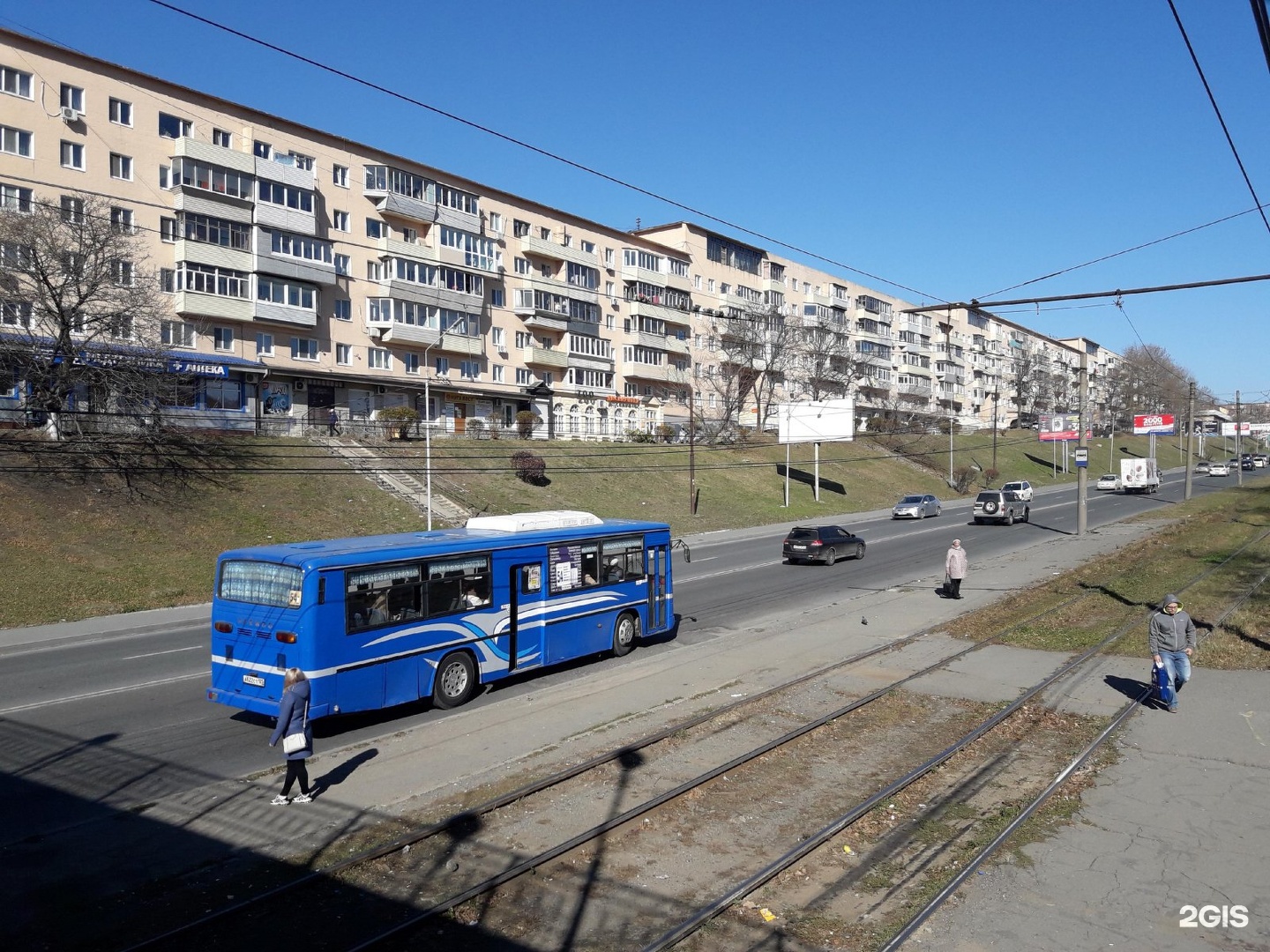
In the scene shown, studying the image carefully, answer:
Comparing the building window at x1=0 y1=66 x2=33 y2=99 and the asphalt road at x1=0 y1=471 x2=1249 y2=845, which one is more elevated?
the building window at x1=0 y1=66 x2=33 y2=99

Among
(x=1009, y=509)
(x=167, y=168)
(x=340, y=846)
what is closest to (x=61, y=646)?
(x=340, y=846)

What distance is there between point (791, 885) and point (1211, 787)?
16.5ft

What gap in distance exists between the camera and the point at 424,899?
270 inches

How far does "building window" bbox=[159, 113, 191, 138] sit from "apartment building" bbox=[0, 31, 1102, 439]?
13 cm

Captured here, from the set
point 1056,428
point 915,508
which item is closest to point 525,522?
point 915,508

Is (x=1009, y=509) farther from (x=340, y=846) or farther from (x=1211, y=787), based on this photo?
(x=340, y=846)

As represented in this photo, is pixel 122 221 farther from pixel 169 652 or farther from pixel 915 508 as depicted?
pixel 915 508

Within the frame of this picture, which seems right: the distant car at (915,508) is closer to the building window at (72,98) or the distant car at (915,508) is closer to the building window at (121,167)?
the building window at (121,167)

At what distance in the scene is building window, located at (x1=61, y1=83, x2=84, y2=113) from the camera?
39.9 metres

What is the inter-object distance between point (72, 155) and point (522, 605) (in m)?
38.3

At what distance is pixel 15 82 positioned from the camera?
3812 cm

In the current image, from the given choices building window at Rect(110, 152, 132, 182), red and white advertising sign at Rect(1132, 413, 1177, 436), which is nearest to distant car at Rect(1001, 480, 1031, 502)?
red and white advertising sign at Rect(1132, 413, 1177, 436)

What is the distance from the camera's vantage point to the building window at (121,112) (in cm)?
4153

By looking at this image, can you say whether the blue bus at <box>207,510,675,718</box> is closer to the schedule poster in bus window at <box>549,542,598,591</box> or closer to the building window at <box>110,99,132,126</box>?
the schedule poster in bus window at <box>549,542,598,591</box>
